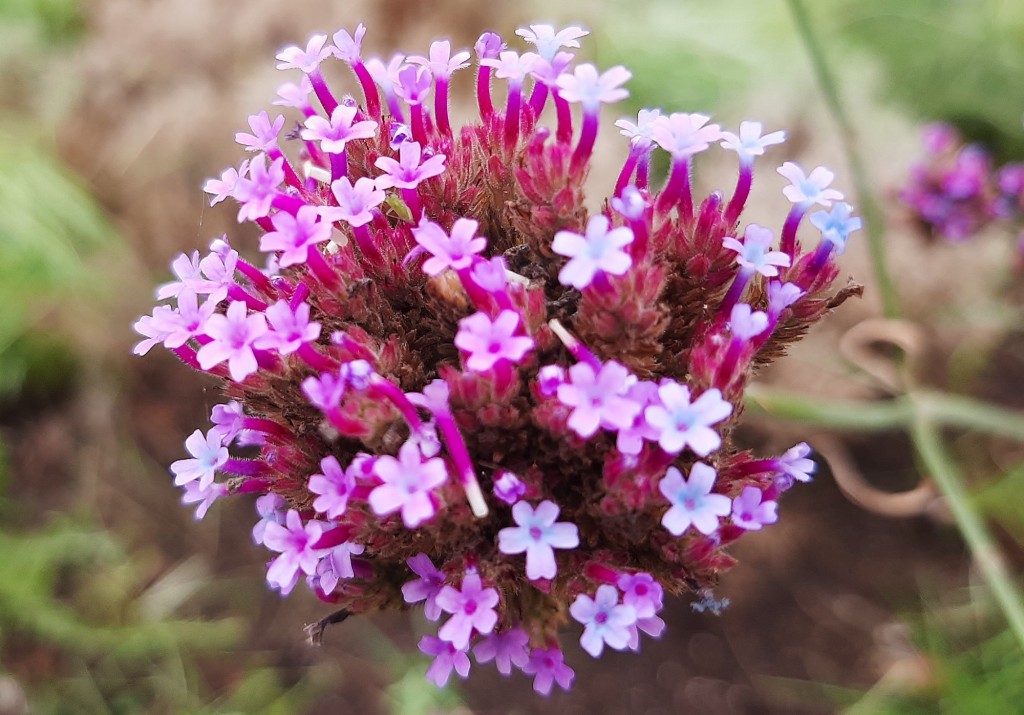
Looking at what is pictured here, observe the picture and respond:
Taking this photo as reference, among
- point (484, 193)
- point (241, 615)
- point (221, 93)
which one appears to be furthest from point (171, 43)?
point (484, 193)

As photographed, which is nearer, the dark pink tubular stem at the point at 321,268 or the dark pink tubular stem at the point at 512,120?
the dark pink tubular stem at the point at 321,268

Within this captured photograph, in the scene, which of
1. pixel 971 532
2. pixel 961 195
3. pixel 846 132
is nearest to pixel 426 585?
pixel 971 532

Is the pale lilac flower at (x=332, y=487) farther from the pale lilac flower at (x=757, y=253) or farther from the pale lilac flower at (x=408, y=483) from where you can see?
the pale lilac flower at (x=757, y=253)

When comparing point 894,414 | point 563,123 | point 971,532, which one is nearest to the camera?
point 563,123

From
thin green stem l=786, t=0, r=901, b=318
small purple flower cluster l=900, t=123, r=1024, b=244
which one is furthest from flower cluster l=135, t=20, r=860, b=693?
small purple flower cluster l=900, t=123, r=1024, b=244

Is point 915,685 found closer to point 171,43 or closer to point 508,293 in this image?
A: point 508,293

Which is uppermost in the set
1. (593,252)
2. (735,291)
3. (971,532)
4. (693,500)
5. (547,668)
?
(593,252)

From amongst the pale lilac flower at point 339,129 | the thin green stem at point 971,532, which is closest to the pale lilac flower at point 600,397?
the pale lilac flower at point 339,129

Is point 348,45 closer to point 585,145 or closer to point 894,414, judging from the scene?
point 585,145
